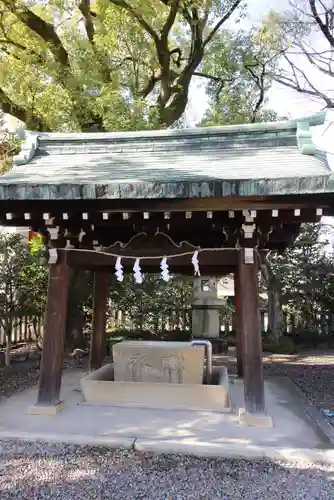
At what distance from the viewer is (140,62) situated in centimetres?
1099

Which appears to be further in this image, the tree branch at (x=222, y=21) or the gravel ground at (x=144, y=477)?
the tree branch at (x=222, y=21)

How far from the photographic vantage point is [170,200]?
436 centimetres

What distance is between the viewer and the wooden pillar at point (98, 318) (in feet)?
23.1

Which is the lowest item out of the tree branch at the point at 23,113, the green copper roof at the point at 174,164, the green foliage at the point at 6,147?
the green copper roof at the point at 174,164

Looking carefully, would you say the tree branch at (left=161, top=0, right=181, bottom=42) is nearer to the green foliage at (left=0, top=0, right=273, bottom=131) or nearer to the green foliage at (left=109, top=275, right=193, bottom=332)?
the green foliage at (left=0, top=0, right=273, bottom=131)

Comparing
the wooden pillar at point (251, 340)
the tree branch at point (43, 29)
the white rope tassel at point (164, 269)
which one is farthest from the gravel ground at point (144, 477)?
the tree branch at point (43, 29)

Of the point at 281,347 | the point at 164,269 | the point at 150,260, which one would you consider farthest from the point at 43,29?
the point at 281,347

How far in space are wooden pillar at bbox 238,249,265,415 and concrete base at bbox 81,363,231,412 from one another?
59cm

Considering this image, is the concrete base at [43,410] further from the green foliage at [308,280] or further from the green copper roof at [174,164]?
the green foliage at [308,280]

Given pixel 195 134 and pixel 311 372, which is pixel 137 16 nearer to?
pixel 195 134

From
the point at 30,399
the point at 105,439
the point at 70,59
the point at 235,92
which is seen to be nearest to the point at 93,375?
the point at 30,399

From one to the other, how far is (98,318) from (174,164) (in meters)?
3.01

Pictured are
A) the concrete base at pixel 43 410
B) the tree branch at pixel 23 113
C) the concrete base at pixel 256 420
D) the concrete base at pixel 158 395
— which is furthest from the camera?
the tree branch at pixel 23 113

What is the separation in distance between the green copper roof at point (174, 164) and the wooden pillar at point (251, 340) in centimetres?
102
